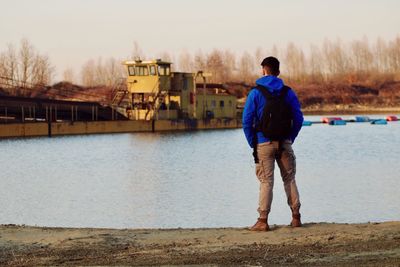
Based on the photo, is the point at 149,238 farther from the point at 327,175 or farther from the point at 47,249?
the point at 327,175

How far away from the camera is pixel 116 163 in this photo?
31.7 meters

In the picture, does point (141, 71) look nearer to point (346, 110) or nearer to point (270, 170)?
point (270, 170)

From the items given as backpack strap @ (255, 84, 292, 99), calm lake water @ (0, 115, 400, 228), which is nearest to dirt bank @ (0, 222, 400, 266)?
backpack strap @ (255, 84, 292, 99)

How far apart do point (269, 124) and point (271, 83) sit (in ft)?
1.39

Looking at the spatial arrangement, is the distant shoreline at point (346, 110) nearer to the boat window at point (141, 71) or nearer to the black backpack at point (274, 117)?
the boat window at point (141, 71)

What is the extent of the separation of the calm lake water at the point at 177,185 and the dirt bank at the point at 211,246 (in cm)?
575

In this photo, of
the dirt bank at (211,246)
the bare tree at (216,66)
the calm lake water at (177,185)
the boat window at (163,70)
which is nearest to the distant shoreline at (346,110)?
the bare tree at (216,66)

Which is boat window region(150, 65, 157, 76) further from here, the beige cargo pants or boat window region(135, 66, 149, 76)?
the beige cargo pants

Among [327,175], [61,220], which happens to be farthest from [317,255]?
[327,175]

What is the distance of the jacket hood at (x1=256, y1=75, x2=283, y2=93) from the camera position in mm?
8188

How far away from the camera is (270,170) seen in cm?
827

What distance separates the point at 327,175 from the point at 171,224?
35.4 feet

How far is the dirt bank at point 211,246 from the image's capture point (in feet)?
21.9

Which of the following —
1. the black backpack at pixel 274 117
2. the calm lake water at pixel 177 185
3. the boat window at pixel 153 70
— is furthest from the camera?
the boat window at pixel 153 70
